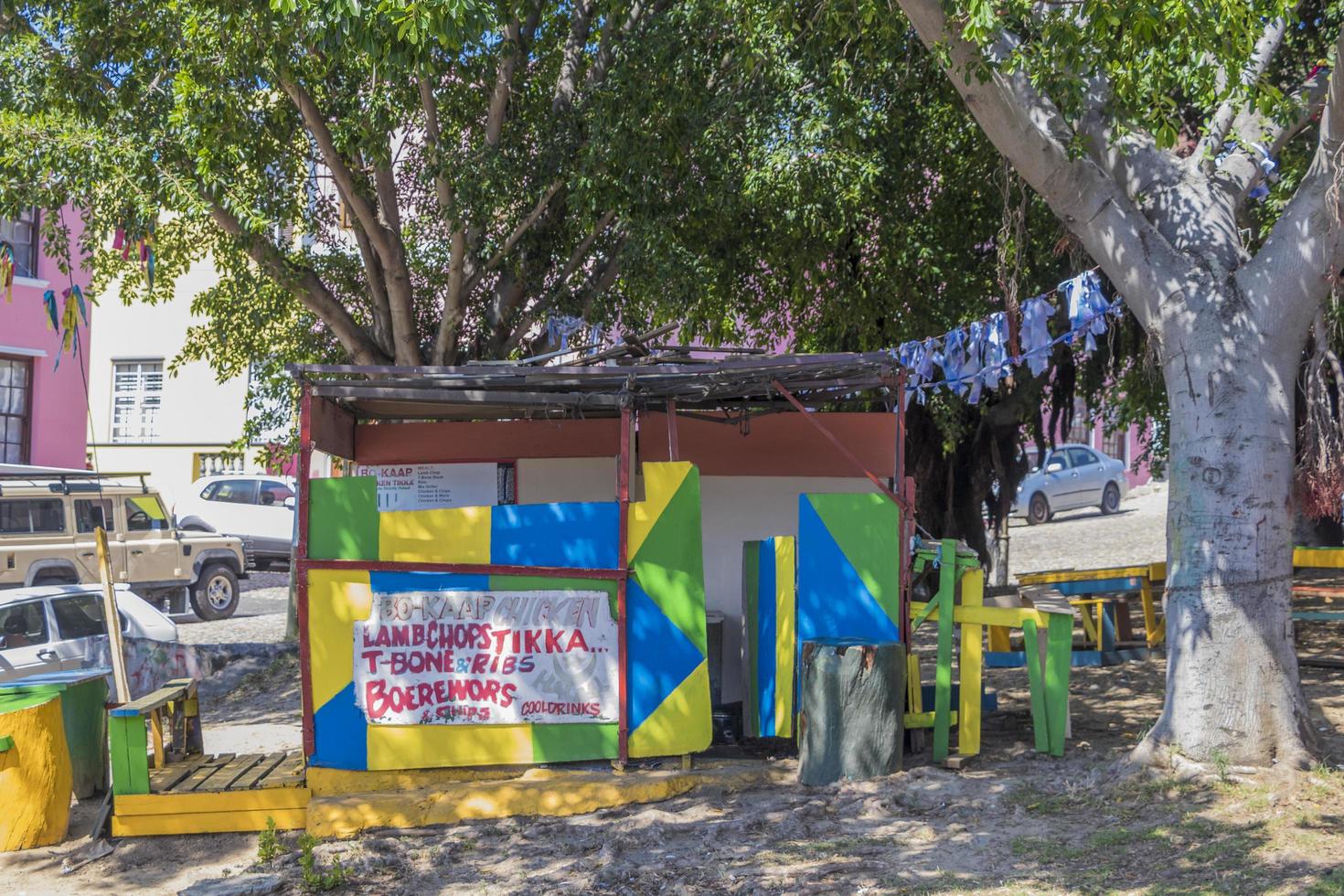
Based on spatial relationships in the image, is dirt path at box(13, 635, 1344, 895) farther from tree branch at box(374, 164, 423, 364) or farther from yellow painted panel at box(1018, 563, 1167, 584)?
tree branch at box(374, 164, 423, 364)

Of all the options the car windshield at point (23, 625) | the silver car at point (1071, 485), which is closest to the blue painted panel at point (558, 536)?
the car windshield at point (23, 625)

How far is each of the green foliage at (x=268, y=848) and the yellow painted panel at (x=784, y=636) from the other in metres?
2.91

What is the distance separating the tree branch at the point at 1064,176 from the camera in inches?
287

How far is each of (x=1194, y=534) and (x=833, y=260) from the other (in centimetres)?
622

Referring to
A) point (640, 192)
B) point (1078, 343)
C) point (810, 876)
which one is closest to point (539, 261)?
point (640, 192)

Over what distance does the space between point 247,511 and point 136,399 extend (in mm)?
7020

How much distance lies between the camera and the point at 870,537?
7.75 meters

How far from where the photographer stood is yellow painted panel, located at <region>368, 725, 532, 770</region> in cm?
738

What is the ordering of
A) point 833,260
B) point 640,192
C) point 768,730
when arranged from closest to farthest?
point 768,730, point 640,192, point 833,260

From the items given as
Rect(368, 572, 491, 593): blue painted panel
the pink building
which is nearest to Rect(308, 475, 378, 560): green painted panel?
Rect(368, 572, 491, 593): blue painted panel

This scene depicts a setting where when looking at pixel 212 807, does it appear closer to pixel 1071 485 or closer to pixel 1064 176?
pixel 1064 176

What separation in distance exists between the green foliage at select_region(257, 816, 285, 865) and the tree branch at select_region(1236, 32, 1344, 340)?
5946 millimetres

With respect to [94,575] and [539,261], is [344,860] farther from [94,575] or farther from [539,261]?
[94,575]

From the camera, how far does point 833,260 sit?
12641mm
